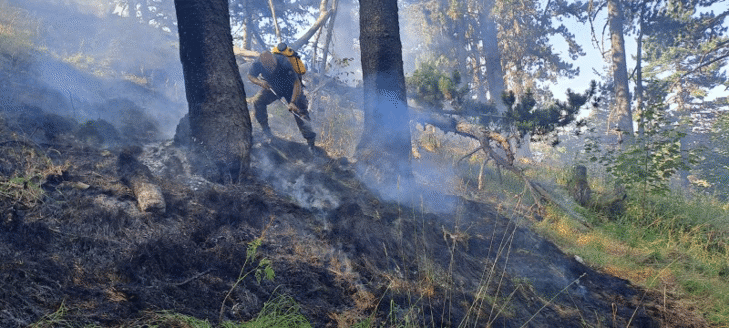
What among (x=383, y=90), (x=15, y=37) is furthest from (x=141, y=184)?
(x=15, y=37)

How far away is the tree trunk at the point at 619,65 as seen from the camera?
589 inches

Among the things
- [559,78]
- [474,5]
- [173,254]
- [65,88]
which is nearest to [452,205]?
[173,254]

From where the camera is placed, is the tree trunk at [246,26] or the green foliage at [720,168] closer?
the green foliage at [720,168]

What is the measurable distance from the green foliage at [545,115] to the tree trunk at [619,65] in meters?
8.26

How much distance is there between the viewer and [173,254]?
10.8ft

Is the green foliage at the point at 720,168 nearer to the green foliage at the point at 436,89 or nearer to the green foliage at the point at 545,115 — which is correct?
the green foliage at the point at 545,115

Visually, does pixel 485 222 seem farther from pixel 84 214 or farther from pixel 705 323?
pixel 84 214

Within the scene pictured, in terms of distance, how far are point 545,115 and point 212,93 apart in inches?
234

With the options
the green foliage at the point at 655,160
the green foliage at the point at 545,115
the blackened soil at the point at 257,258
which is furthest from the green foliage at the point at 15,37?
the green foliage at the point at 655,160

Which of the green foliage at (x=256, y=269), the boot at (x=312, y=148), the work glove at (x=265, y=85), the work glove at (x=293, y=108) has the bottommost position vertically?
the green foliage at (x=256, y=269)

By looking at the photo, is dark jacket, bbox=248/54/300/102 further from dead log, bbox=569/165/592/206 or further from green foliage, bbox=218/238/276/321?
dead log, bbox=569/165/592/206

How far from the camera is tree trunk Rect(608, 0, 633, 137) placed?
49.1 feet

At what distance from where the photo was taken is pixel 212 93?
17.8 feet

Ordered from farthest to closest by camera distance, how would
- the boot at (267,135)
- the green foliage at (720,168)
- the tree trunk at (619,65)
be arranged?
the tree trunk at (619,65) → the green foliage at (720,168) → the boot at (267,135)
